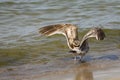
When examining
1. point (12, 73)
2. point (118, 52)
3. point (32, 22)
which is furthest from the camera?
→ point (32, 22)

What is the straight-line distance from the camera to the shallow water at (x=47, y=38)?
916 cm

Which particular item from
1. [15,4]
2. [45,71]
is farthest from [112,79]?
[15,4]

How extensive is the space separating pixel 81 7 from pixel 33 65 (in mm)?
5111

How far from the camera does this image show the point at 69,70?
8.69 m

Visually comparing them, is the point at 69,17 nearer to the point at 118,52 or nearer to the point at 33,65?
the point at 118,52

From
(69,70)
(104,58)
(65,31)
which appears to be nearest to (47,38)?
(65,31)

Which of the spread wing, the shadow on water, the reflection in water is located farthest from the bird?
the reflection in water

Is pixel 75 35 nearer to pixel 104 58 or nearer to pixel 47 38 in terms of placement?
pixel 104 58

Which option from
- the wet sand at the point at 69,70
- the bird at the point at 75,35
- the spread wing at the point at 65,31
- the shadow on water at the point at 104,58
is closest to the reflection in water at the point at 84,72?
the wet sand at the point at 69,70

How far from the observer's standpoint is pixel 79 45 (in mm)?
9258

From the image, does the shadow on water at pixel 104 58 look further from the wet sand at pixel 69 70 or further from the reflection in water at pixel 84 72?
the reflection in water at pixel 84 72

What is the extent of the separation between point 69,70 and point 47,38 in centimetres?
262

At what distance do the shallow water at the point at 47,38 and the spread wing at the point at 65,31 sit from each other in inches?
17.0

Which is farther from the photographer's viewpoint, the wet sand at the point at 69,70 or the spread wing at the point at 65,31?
the spread wing at the point at 65,31
